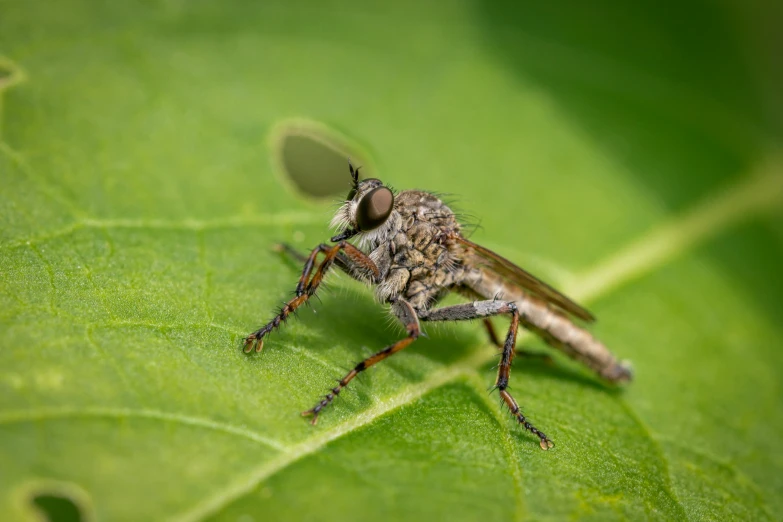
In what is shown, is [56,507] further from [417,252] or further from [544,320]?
[544,320]

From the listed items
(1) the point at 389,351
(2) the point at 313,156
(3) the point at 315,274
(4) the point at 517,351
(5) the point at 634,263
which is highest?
(2) the point at 313,156

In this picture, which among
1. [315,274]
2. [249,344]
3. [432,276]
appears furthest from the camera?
[432,276]

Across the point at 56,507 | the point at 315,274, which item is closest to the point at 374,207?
the point at 315,274

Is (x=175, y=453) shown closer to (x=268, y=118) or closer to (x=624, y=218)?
(x=268, y=118)

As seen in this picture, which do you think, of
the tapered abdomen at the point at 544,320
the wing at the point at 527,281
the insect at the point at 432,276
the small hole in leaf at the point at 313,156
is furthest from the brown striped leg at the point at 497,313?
the small hole in leaf at the point at 313,156

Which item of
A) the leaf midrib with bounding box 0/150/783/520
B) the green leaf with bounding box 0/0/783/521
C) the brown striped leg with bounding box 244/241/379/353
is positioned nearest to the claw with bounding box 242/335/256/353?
the brown striped leg with bounding box 244/241/379/353

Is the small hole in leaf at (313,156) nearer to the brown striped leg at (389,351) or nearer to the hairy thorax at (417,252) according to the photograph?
the hairy thorax at (417,252)

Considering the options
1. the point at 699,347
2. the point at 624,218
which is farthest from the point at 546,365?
the point at 624,218
